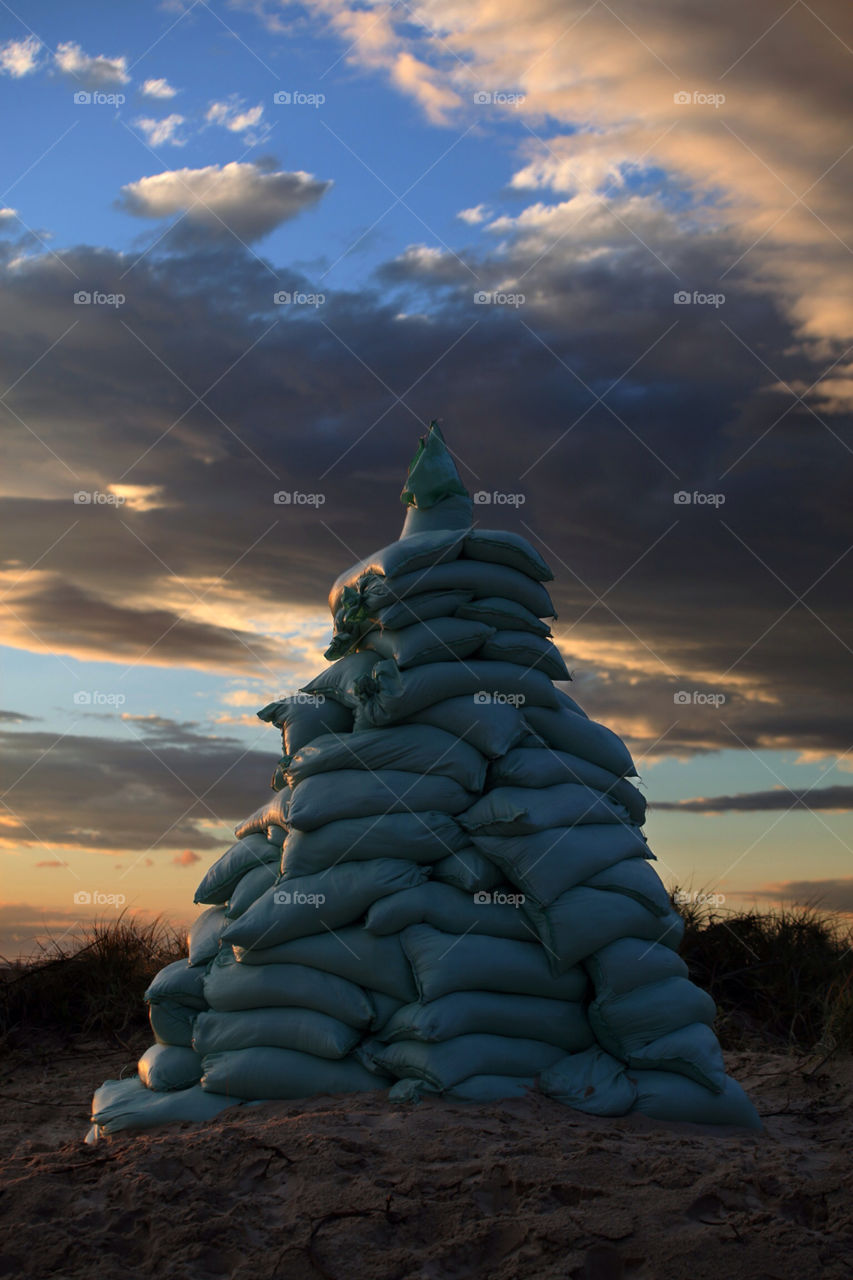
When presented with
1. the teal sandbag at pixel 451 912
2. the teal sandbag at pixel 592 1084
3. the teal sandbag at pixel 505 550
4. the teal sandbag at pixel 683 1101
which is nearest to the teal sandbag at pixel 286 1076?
the teal sandbag at pixel 451 912

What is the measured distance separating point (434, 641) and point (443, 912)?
3.81ft

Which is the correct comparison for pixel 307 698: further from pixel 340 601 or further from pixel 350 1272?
pixel 350 1272

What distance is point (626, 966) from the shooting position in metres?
4.64

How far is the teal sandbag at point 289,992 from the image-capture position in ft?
15.0

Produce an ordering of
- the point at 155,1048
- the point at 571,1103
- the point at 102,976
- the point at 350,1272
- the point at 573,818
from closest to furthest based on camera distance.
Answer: the point at 350,1272
the point at 571,1103
the point at 573,818
the point at 155,1048
the point at 102,976

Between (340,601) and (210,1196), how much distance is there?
2.73 metres

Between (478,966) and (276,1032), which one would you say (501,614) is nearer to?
(478,966)

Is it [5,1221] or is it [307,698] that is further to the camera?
[307,698]

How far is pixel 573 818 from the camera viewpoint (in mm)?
4809

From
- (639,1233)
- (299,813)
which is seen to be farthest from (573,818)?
(639,1233)

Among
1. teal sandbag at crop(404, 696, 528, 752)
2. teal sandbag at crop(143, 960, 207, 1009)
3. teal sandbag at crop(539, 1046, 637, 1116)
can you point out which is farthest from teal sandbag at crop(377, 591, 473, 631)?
teal sandbag at crop(539, 1046, 637, 1116)

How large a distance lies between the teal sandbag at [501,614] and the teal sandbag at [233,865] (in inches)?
55.5

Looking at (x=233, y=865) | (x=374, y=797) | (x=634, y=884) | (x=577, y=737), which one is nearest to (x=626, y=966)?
(x=634, y=884)

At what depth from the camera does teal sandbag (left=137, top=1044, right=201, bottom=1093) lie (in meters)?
4.96
